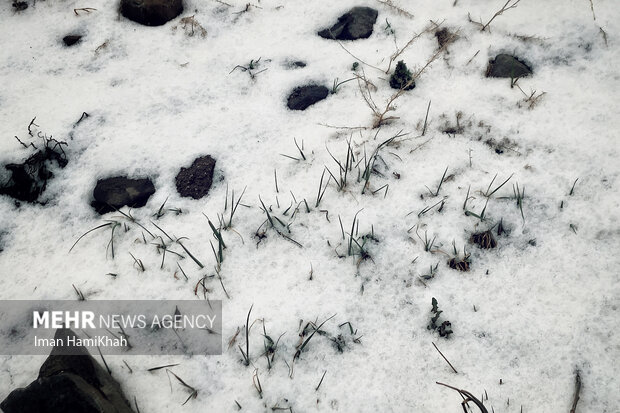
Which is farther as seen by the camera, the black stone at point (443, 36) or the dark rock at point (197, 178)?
the black stone at point (443, 36)

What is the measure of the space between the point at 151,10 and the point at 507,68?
2.72 metres

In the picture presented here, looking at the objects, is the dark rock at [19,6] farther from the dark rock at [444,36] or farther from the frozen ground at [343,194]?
the dark rock at [444,36]

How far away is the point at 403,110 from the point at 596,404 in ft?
6.09

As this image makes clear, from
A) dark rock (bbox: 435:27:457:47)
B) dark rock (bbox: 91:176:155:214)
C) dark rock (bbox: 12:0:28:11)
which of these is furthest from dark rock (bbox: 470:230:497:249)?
dark rock (bbox: 12:0:28:11)

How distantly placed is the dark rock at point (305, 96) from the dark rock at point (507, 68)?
3.80ft

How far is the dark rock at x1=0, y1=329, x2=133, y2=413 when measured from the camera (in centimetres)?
139

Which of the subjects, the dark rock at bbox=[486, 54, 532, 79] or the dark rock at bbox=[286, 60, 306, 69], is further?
the dark rock at bbox=[286, 60, 306, 69]

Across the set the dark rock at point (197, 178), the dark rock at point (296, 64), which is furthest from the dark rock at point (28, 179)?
the dark rock at point (296, 64)

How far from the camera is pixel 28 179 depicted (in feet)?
7.68

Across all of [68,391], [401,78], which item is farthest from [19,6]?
[68,391]

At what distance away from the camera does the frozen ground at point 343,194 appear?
172 cm

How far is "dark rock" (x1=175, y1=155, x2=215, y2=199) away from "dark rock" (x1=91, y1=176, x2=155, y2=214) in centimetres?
19

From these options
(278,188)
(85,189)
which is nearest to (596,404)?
(278,188)

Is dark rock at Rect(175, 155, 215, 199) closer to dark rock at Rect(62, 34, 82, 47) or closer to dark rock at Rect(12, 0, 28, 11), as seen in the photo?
dark rock at Rect(62, 34, 82, 47)
